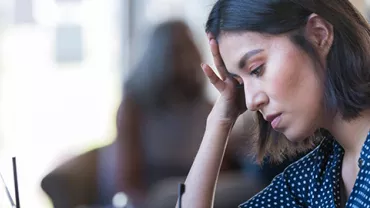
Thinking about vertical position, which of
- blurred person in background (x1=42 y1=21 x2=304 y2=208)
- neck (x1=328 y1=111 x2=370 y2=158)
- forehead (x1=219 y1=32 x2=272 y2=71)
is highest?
forehead (x1=219 y1=32 x2=272 y2=71)

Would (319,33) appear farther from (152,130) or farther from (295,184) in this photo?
(152,130)

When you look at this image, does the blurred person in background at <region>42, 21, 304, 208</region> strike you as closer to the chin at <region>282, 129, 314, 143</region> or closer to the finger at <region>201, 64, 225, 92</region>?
the finger at <region>201, 64, 225, 92</region>

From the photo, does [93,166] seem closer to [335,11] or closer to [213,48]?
[213,48]

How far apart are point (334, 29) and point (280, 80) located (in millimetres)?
115

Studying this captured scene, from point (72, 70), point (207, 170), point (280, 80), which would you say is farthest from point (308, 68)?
point (72, 70)

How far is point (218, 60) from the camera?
103cm

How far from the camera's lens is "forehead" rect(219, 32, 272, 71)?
35.4 inches

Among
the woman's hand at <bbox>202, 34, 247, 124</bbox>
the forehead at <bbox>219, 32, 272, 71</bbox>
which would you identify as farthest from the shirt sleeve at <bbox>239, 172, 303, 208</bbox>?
the forehead at <bbox>219, 32, 272, 71</bbox>

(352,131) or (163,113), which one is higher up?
(352,131)

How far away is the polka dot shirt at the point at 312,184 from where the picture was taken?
3.29ft

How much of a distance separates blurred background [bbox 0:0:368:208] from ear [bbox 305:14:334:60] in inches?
32.4

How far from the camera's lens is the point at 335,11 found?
3.01 feet

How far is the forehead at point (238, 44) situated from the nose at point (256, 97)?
1.7 inches

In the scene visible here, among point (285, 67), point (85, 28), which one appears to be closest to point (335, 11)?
point (285, 67)
